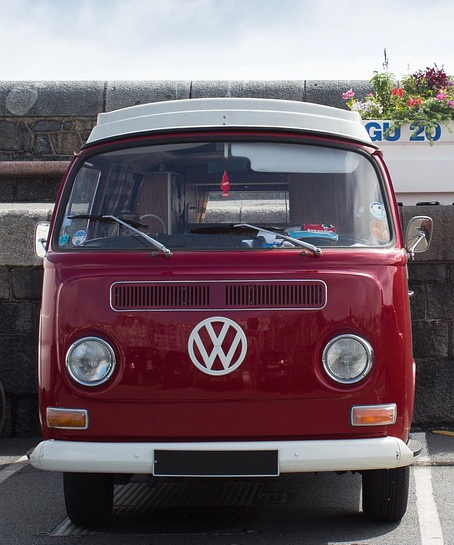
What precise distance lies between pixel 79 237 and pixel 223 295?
0.93 metres

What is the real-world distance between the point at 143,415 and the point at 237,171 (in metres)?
1.43

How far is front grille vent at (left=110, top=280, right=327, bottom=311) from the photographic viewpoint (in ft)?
16.7

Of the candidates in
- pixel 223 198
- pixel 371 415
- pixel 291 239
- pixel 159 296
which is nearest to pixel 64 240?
pixel 159 296

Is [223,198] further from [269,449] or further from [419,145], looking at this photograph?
[419,145]

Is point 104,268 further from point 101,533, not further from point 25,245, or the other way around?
point 25,245

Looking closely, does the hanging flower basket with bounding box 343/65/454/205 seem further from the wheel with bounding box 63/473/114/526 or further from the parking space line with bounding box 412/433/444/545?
the wheel with bounding box 63/473/114/526

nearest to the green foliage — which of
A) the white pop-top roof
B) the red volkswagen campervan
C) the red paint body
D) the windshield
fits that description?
the white pop-top roof

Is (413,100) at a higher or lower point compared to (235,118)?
higher

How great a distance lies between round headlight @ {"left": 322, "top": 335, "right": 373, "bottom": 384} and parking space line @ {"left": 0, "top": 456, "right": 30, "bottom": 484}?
2.83 m

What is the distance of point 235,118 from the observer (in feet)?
18.5

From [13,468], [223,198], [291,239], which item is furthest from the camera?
[13,468]

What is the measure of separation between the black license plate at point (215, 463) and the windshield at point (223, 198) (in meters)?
1.06

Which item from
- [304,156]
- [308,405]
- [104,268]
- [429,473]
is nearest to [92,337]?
[104,268]

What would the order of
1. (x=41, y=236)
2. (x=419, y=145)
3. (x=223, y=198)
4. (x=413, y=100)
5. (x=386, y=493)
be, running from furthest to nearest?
1. (x=413, y=100)
2. (x=419, y=145)
3. (x=41, y=236)
4. (x=223, y=198)
5. (x=386, y=493)
